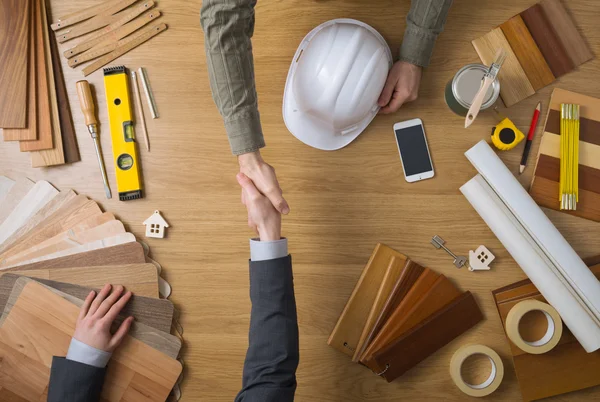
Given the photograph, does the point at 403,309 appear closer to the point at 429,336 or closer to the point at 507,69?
the point at 429,336

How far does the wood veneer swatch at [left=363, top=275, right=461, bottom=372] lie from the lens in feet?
3.63

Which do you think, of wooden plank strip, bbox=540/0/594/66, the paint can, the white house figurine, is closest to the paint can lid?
the paint can

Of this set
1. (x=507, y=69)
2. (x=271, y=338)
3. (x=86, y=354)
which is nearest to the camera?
(x=271, y=338)

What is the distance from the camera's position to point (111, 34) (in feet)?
3.92

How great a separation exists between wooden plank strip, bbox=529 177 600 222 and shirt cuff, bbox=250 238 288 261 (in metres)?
0.66

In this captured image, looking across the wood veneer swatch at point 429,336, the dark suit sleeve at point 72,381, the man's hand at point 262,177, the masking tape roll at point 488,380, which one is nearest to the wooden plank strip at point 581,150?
the wood veneer swatch at point 429,336

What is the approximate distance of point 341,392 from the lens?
116cm

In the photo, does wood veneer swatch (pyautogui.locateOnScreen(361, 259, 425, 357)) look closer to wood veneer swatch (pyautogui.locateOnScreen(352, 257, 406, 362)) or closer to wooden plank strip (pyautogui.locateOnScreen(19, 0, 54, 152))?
wood veneer swatch (pyautogui.locateOnScreen(352, 257, 406, 362))

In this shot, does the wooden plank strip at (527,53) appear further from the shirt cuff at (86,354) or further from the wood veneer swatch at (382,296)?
the shirt cuff at (86,354)

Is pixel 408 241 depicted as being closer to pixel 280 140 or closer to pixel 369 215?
pixel 369 215

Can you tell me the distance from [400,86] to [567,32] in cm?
47

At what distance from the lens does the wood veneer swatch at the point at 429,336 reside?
110 cm

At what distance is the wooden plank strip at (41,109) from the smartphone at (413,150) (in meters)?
0.90

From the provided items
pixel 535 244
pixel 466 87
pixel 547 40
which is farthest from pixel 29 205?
pixel 547 40
